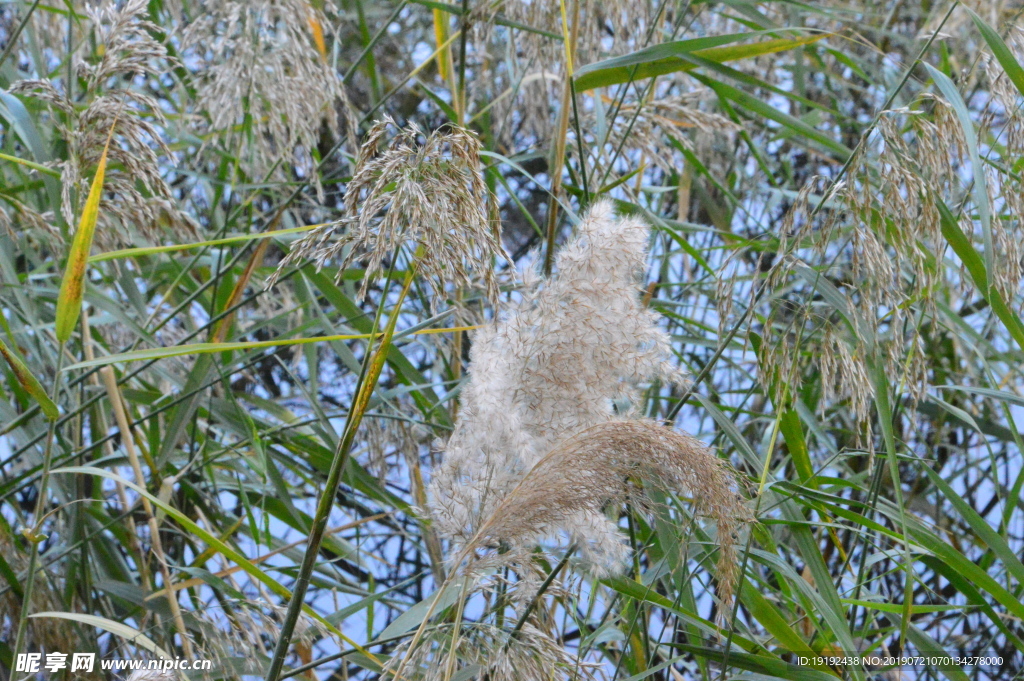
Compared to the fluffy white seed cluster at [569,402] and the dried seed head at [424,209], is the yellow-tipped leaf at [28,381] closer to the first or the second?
the dried seed head at [424,209]

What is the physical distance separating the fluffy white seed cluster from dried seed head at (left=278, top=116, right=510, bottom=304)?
7 cm

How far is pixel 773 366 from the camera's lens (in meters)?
0.88

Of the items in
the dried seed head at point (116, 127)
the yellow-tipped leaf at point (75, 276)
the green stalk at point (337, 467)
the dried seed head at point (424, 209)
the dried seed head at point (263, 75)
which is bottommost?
the green stalk at point (337, 467)

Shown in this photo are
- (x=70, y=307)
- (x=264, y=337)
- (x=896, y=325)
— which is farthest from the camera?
(x=264, y=337)

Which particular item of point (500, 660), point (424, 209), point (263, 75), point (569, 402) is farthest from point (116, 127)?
point (500, 660)

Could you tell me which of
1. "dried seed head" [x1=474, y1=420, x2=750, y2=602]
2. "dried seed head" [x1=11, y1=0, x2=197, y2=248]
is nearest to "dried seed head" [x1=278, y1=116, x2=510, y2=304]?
"dried seed head" [x1=474, y1=420, x2=750, y2=602]

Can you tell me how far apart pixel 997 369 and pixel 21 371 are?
1971 mm

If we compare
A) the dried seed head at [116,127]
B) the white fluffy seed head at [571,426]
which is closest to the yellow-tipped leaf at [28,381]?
the dried seed head at [116,127]

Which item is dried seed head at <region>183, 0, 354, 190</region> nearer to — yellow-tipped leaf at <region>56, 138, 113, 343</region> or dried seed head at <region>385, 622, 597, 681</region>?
yellow-tipped leaf at <region>56, 138, 113, 343</region>

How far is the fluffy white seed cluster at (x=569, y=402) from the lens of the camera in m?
0.73

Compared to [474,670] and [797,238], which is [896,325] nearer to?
[797,238]

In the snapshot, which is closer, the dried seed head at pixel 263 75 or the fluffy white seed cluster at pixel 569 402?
the fluffy white seed cluster at pixel 569 402

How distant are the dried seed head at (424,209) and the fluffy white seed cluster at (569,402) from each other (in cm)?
7

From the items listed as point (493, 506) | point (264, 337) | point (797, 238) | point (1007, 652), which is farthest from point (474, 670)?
point (1007, 652)
